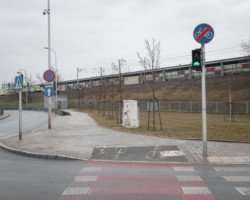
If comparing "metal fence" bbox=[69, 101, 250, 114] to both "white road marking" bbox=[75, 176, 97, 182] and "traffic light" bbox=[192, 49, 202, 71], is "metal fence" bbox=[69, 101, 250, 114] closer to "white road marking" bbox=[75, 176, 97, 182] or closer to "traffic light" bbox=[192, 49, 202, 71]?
"traffic light" bbox=[192, 49, 202, 71]

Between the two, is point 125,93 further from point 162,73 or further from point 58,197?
point 58,197

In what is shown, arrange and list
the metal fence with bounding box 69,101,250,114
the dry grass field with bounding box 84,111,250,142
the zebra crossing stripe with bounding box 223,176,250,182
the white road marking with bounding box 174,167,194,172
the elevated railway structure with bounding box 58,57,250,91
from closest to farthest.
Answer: the zebra crossing stripe with bounding box 223,176,250,182, the white road marking with bounding box 174,167,194,172, the dry grass field with bounding box 84,111,250,142, the metal fence with bounding box 69,101,250,114, the elevated railway structure with bounding box 58,57,250,91

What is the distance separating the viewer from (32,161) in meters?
7.54

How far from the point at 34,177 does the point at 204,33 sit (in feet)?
20.0

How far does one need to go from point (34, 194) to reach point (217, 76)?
4879 centimetres

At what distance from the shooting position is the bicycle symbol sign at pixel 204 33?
7875 mm

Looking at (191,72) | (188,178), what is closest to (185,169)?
(188,178)

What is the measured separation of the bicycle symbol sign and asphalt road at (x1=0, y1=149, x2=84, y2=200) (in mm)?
5021

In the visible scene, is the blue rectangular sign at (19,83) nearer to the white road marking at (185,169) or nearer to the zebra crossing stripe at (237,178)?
the white road marking at (185,169)

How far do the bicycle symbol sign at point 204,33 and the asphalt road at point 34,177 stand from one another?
16.5ft

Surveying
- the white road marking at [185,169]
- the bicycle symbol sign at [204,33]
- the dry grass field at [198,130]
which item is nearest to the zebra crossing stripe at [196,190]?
the white road marking at [185,169]

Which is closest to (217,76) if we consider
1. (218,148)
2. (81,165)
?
(218,148)

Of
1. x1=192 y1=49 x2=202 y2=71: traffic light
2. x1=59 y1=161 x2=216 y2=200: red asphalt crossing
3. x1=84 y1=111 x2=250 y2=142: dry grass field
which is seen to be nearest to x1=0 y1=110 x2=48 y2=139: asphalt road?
x1=84 y1=111 x2=250 y2=142: dry grass field

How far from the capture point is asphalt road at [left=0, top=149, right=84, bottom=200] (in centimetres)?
468
